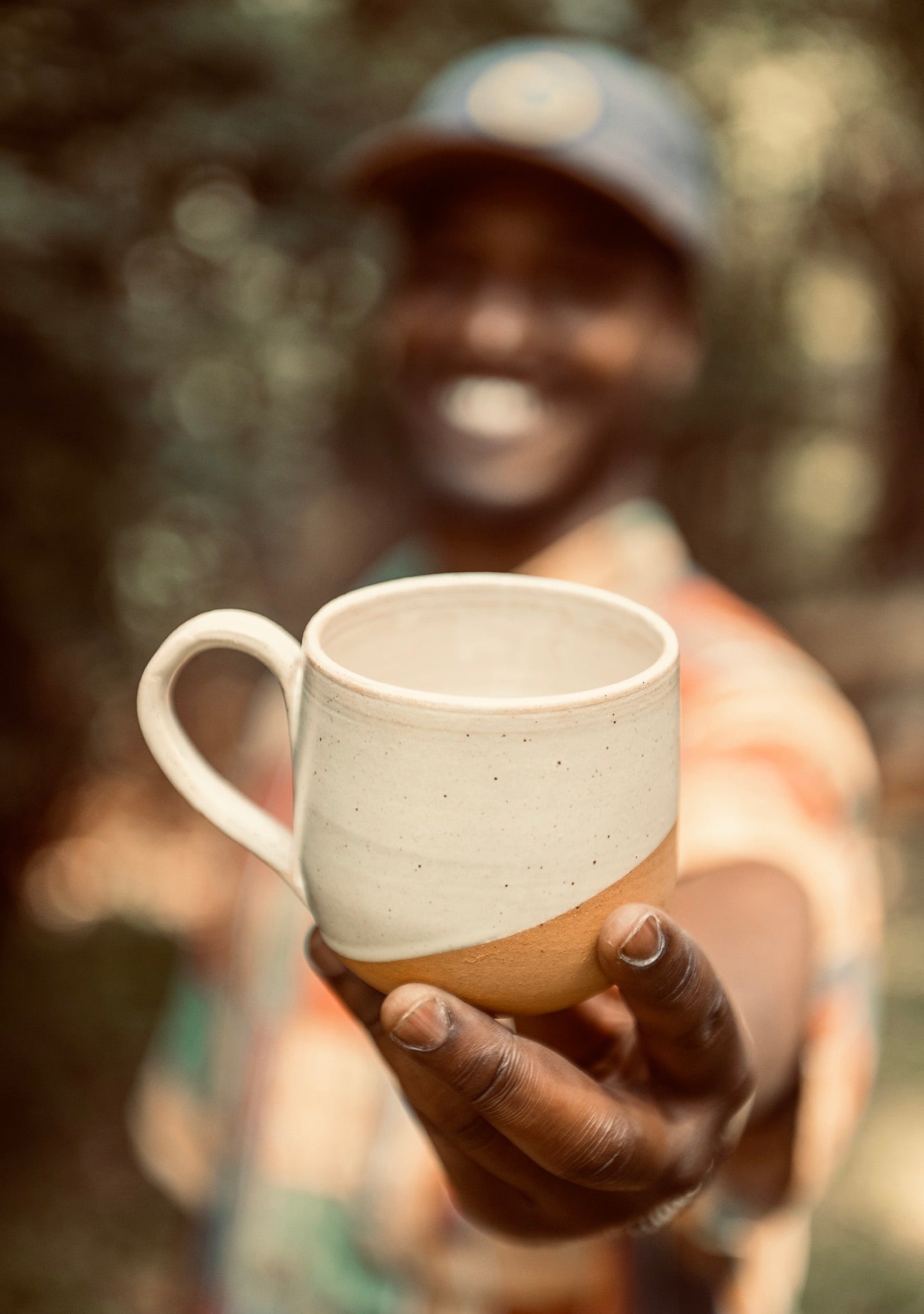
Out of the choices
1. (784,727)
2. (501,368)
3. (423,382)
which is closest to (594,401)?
(501,368)

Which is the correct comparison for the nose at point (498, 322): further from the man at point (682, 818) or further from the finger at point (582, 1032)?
the finger at point (582, 1032)

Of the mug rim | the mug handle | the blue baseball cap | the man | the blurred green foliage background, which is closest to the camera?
the mug rim

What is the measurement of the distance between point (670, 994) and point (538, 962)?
9cm

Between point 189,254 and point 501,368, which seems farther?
point 189,254

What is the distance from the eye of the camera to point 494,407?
1447mm

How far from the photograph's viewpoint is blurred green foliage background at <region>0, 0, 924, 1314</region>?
6.95 ft

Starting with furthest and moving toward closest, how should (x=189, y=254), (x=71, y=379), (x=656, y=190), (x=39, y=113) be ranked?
(x=189, y=254)
(x=71, y=379)
(x=39, y=113)
(x=656, y=190)

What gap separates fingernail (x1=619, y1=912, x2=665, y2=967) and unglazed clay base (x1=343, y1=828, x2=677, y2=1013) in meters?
0.03

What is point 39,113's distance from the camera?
2.02 metres

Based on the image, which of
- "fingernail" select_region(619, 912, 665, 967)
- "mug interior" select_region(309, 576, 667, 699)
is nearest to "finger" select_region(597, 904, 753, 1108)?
"fingernail" select_region(619, 912, 665, 967)

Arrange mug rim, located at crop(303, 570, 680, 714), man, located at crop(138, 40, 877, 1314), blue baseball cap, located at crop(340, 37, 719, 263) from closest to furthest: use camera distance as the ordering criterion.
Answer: mug rim, located at crop(303, 570, 680, 714), man, located at crop(138, 40, 877, 1314), blue baseball cap, located at crop(340, 37, 719, 263)

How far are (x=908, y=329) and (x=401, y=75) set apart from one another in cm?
242

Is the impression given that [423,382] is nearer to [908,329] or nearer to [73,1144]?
[73,1144]

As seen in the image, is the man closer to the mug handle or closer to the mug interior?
the mug handle
